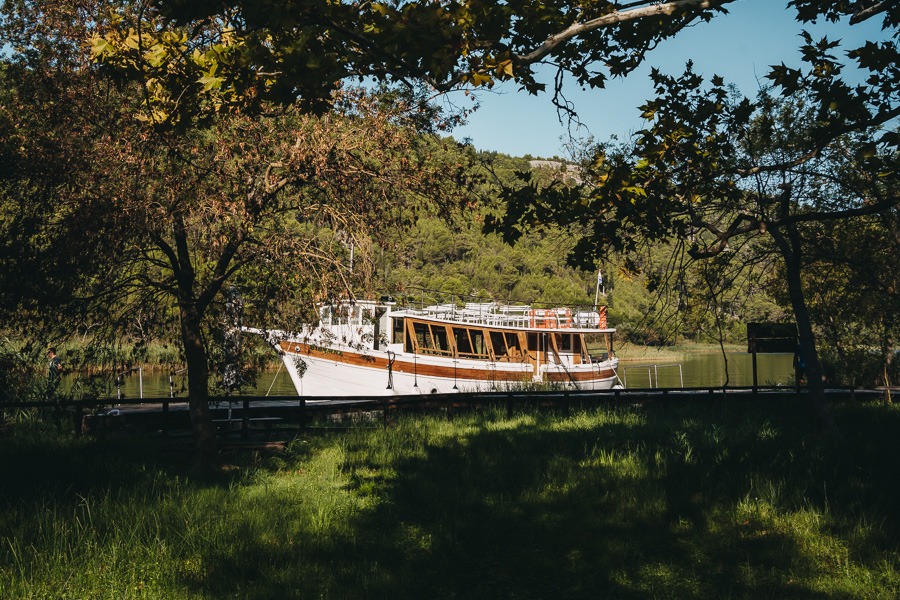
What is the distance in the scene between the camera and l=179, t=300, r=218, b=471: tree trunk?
1109 centimetres

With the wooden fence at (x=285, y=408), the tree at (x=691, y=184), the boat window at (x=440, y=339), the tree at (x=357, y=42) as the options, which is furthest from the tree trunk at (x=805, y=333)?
the boat window at (x=440, y=339)

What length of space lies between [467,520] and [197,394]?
5.35m

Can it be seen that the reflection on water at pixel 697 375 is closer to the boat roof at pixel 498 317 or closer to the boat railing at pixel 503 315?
the boat railing at pixel 503 315

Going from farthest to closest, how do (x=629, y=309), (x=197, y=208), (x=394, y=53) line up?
(x=629, y=309), (x=197, y=208), (x=394, y=53)

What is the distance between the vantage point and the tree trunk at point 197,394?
1109 cm

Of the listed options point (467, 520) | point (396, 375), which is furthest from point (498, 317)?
point (467, 520)

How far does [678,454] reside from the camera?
32.8 feet

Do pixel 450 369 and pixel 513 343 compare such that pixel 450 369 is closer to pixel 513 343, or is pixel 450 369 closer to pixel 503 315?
pixel 513 343

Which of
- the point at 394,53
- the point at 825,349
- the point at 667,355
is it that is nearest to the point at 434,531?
the point at 394,53

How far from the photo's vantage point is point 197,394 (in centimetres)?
1137

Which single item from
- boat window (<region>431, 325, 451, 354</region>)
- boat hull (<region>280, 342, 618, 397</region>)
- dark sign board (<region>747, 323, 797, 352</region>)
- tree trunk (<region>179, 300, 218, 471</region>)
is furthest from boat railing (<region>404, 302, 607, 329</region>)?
tree trunk (<region>179, 300, 218, 471</region>)

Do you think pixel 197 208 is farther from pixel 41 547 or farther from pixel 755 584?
pixel 755 584

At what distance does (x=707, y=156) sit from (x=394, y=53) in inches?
224

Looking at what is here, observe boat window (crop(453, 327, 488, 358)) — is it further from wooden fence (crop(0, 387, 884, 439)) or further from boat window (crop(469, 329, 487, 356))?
wooden fence (crop(0, 387, 884, 439))
